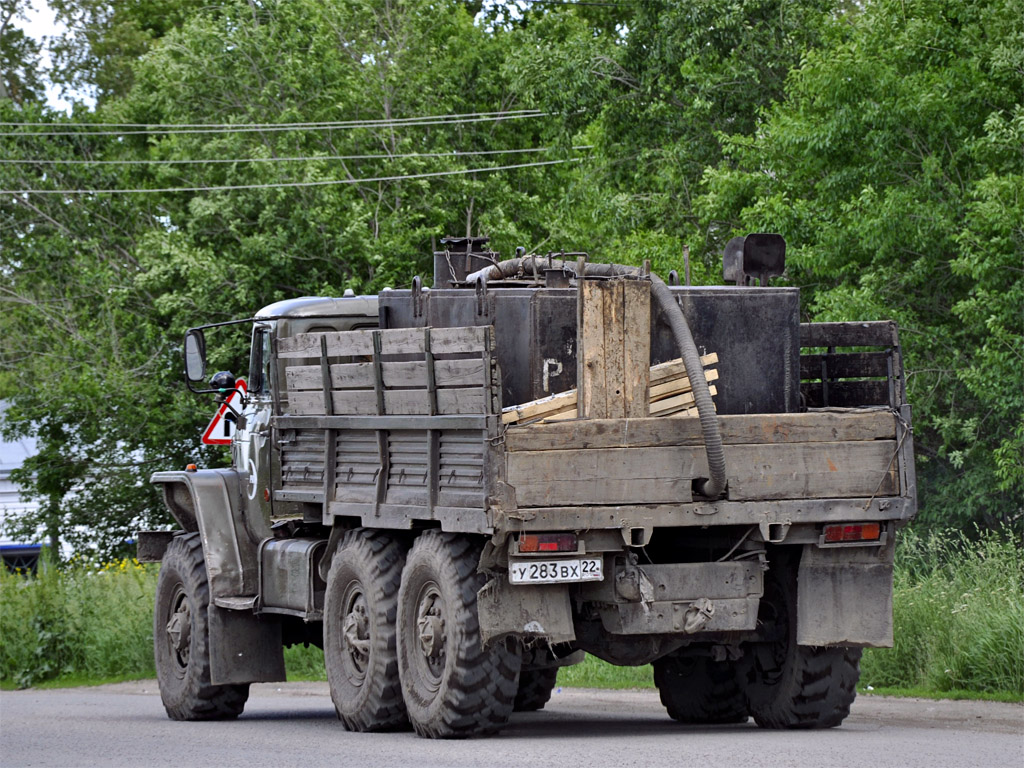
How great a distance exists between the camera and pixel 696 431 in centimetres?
994

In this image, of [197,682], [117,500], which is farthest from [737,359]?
[117,500]

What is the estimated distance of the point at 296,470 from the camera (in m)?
12.2

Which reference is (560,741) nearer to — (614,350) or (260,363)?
(614,350)

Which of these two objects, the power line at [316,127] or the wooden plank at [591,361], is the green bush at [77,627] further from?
the wooden plank at [591,361]

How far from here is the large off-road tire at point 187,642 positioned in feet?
44.1

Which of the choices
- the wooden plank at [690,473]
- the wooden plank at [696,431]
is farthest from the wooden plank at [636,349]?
the wooden plank at [690,473]

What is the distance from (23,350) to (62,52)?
2210 centimetres

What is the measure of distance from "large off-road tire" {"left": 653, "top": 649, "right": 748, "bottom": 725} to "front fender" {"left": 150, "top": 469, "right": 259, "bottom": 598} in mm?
3141

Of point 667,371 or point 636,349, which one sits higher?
point 636,349

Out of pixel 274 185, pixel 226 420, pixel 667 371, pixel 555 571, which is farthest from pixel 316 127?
pixel 555 571

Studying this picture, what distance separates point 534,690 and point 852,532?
4.22m

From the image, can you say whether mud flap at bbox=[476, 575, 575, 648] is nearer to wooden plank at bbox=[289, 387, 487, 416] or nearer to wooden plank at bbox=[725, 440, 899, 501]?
wooden plank at bbox=[289, 387, 487, 416]

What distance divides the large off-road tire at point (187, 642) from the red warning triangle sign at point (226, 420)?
87 centimetres

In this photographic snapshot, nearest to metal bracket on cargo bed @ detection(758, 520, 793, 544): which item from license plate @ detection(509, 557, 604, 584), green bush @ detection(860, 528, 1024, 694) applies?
license plate @ detection(509, 557, 604, 584)
